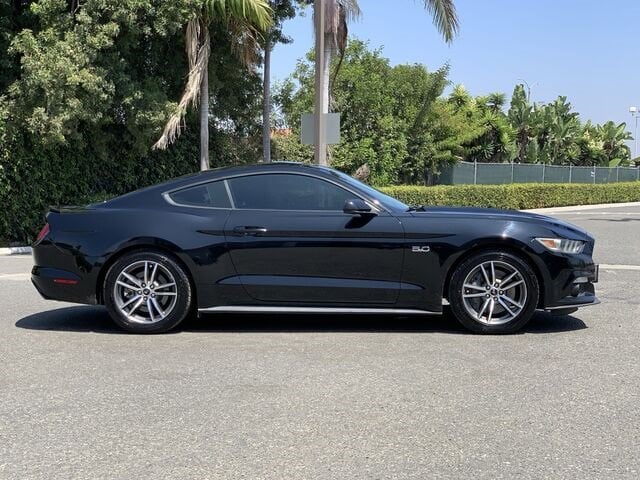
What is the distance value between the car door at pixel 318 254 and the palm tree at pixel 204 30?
9.75 metres

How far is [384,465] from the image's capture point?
365 centimetres

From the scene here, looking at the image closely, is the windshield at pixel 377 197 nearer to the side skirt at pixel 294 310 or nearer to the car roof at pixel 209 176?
the car roof at pixel 209 176

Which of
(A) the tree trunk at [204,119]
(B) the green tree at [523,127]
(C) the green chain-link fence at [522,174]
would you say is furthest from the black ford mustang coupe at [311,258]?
(B) the green tree at [523,127]

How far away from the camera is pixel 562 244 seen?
633 cm

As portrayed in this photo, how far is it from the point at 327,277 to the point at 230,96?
13.7m

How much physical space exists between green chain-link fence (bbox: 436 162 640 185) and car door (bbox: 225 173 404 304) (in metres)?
23.9

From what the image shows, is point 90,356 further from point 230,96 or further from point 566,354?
point 230,96

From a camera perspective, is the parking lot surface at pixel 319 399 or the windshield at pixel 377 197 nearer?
the parking lot surface at pixel 319 399

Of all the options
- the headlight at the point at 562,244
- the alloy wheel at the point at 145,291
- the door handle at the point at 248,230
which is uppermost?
the door handle at the point at 248,230

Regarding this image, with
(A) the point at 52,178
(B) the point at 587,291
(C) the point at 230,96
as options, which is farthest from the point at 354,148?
(B) the point at 587,291

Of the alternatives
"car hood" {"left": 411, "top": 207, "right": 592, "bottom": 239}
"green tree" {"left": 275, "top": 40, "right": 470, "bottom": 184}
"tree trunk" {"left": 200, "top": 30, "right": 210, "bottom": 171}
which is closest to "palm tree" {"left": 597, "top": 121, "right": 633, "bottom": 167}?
"green tree" {"left": 275, "top": 40, "right": 470, "bottom": 184}

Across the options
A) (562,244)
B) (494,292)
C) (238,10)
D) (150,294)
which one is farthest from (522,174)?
(150,294)

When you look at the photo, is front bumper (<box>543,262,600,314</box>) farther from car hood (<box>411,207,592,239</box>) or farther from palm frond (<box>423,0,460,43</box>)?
palm frond (<box>423,0,460,43</box>)

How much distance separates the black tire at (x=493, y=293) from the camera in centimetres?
628
